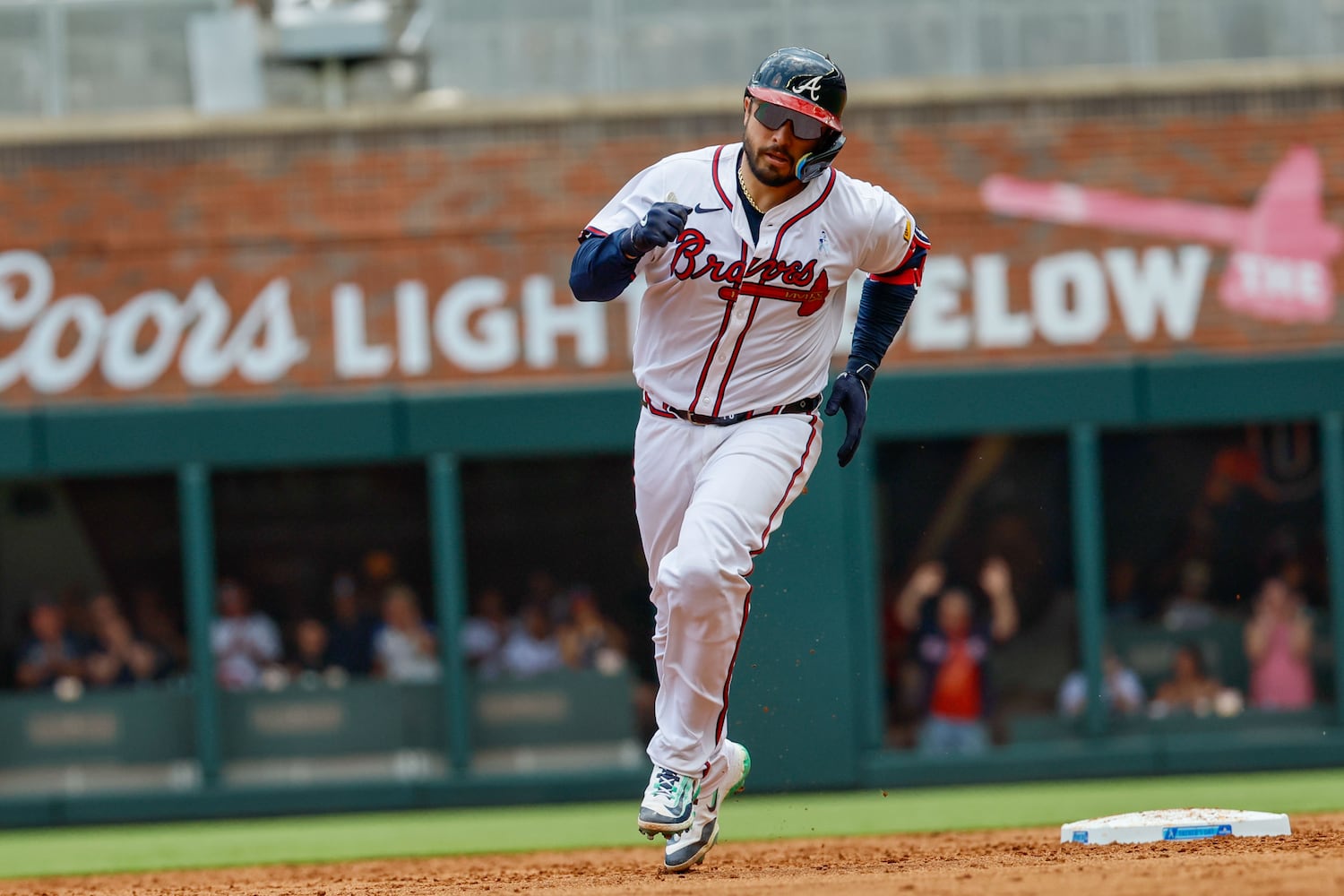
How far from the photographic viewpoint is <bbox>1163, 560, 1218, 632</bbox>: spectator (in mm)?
11094

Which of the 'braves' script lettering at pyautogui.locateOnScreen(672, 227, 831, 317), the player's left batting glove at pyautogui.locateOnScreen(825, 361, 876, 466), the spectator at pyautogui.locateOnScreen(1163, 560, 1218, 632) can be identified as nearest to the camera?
the 'braves' script lettering at pyautogui.locateOnScreen(672, 227, 831, 317)

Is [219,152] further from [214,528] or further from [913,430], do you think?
[913,430]

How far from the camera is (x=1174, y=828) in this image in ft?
17.8

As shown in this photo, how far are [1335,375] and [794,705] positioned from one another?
388cm

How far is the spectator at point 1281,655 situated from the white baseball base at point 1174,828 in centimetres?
556

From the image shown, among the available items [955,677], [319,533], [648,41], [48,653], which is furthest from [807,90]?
[48,653]

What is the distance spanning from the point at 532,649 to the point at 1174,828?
20.7ft

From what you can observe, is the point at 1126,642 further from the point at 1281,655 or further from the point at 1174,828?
the point at 1174,828

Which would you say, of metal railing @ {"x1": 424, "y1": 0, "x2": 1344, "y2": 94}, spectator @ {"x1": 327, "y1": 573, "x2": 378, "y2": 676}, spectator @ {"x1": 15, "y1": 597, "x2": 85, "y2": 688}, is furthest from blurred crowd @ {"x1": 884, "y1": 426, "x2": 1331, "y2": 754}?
spectator @ {"x1": 15, "y1": 597, "x2": 85, "y2": 688}

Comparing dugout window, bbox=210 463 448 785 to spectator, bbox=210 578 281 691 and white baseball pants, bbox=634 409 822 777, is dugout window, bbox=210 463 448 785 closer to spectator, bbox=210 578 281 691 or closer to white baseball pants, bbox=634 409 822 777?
spectator, bbox=210 578 281 691

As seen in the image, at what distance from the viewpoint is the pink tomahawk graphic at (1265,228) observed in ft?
39.0

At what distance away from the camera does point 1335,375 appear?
1105 centimetres

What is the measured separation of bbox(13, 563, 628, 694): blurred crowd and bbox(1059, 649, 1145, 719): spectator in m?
2.67

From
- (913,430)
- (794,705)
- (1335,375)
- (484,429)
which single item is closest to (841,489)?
(913,430)
